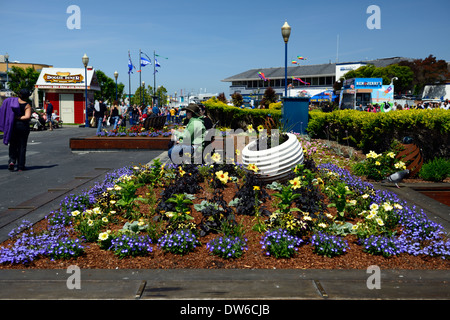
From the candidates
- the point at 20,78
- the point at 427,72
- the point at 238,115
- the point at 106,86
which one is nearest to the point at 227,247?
the point at 238,115

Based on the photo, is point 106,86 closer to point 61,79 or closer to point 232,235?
point 61,79

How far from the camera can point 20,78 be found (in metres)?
72.6

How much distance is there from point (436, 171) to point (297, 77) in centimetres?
8616

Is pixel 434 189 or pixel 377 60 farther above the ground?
pixel 377 60

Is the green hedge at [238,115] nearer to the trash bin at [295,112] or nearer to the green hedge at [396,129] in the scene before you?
the trash bin at [295,112]

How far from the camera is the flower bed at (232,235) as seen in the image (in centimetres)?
390

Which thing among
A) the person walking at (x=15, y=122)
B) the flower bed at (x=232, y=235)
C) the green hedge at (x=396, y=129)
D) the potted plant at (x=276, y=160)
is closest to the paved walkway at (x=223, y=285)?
the flower bed at (x=232, y=235)

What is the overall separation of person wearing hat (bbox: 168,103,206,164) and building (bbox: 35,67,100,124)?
99.9 feet

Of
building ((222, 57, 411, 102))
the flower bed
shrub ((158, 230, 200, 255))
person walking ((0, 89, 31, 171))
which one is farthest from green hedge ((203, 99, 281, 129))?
building ((222, 57, 411, 102))

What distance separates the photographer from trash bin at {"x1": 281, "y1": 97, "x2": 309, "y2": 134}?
14.0m

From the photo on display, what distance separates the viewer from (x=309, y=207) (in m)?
5.03

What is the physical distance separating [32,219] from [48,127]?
23.3m
